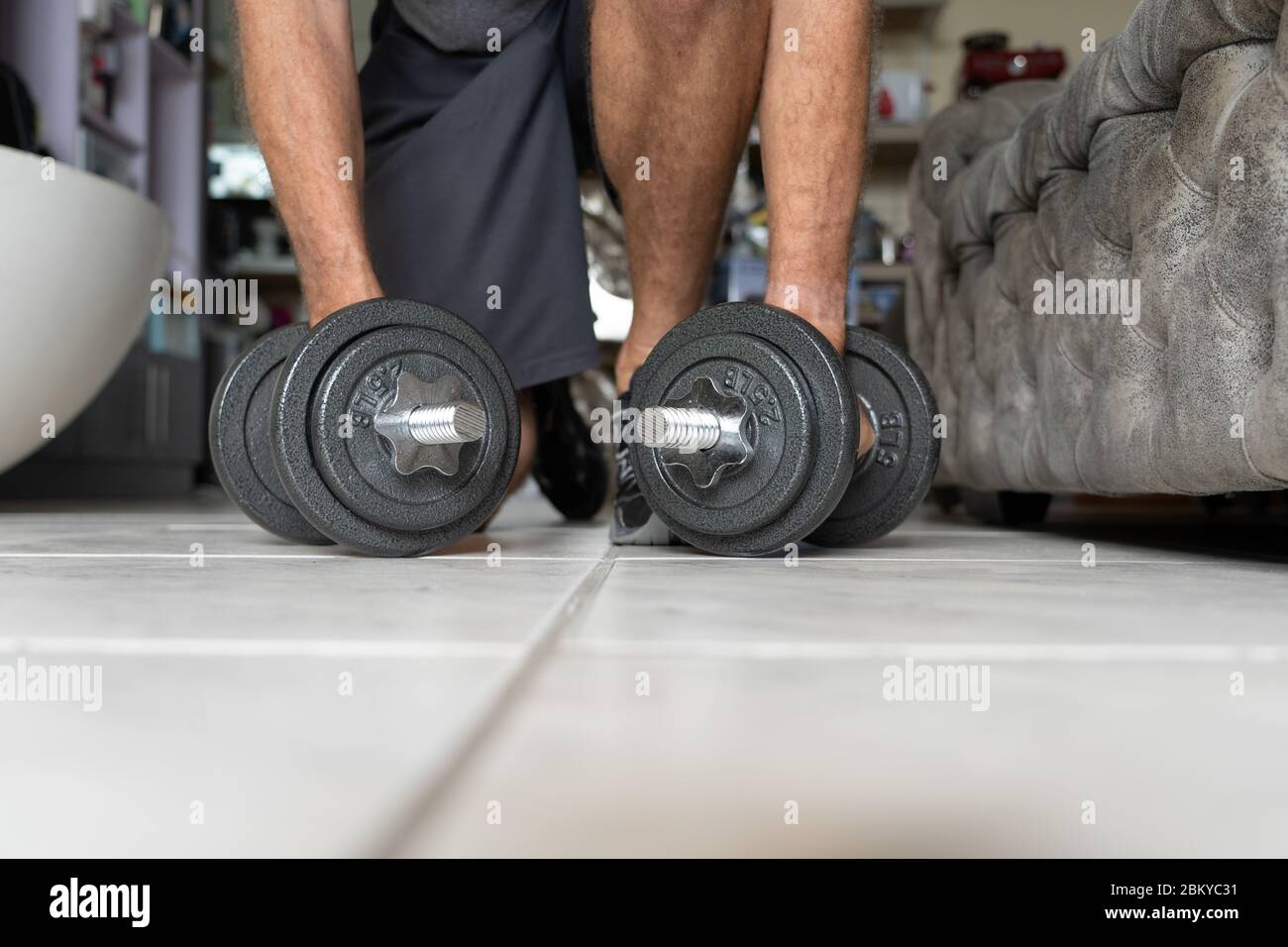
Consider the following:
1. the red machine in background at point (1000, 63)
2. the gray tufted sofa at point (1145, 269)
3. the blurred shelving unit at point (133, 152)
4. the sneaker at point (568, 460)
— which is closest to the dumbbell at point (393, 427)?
the gray tufted sofa at point (1145, 269)

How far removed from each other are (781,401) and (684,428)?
7cm

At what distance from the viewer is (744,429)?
75 centimetres

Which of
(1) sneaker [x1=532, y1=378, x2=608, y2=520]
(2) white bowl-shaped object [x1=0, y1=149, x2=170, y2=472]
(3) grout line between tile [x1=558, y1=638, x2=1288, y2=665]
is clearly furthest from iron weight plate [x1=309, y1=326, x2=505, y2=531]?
(2) white bowl-shaped object [x1=0, y1=149, x2=170, y2=472]

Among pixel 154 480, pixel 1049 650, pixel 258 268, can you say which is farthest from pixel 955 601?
pixel 258 268

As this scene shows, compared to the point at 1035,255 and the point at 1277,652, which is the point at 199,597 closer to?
the point at 1277,652

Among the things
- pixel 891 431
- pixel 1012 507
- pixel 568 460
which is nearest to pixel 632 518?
pixel 891 431

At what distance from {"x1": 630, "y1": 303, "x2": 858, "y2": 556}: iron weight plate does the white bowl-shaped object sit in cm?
103

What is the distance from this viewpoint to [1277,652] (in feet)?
1.48

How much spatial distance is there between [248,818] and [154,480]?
3.54 m

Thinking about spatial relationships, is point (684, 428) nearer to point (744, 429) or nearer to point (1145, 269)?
point (744, 429)

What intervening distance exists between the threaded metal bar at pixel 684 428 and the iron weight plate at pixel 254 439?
313mm

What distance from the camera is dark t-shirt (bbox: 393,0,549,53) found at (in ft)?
3.83

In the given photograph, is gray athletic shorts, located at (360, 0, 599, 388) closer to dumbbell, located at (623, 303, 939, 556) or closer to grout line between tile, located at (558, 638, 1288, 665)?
dumbbell, located at (623, 303, 939, 556)

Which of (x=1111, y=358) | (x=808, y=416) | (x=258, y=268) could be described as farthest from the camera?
(x=258, y=268)
